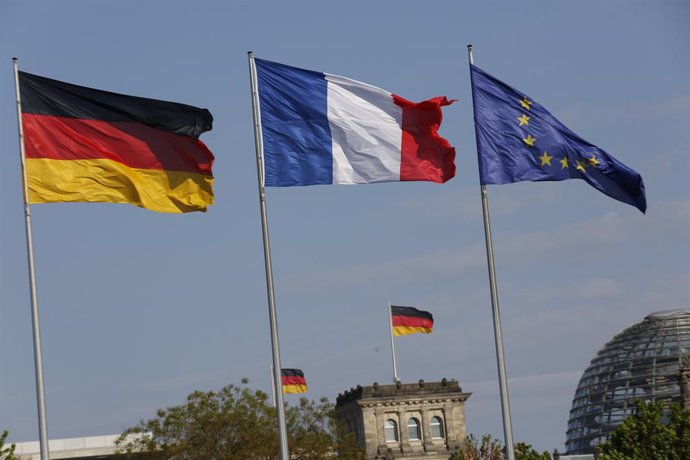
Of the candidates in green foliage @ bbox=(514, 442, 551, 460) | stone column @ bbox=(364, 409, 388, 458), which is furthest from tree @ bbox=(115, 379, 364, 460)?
stone column @ bbox=(364, 409, 388, 458)

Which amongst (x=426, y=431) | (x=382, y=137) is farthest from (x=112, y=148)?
(x=426, y=431)

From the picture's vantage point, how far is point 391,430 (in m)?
126

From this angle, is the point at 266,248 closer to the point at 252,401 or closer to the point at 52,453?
the point at 252,401

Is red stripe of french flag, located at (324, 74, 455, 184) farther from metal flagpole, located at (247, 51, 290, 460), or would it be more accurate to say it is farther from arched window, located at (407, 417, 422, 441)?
arched window, located at (407, 417, 422, 441)

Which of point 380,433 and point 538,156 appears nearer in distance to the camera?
point 538,156

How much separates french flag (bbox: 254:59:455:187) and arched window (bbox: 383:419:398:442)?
94.1m

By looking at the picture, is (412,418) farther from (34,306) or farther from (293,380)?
(34,306)

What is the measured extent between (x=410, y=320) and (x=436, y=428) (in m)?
28.4

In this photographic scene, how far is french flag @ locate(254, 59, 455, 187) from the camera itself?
3291 cm

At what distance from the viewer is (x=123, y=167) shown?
30.7 metres

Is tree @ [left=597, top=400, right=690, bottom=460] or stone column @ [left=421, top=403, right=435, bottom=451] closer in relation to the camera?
tree @ [left=597, top=400, right=690, bottom=460]

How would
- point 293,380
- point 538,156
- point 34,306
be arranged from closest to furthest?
point 34,306
point 538,156
point 293,380

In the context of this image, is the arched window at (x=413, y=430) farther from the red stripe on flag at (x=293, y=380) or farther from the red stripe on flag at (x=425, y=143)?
the red stripe on flag at (x=425, y=143)

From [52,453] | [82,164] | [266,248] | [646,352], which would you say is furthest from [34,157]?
[646,352]
